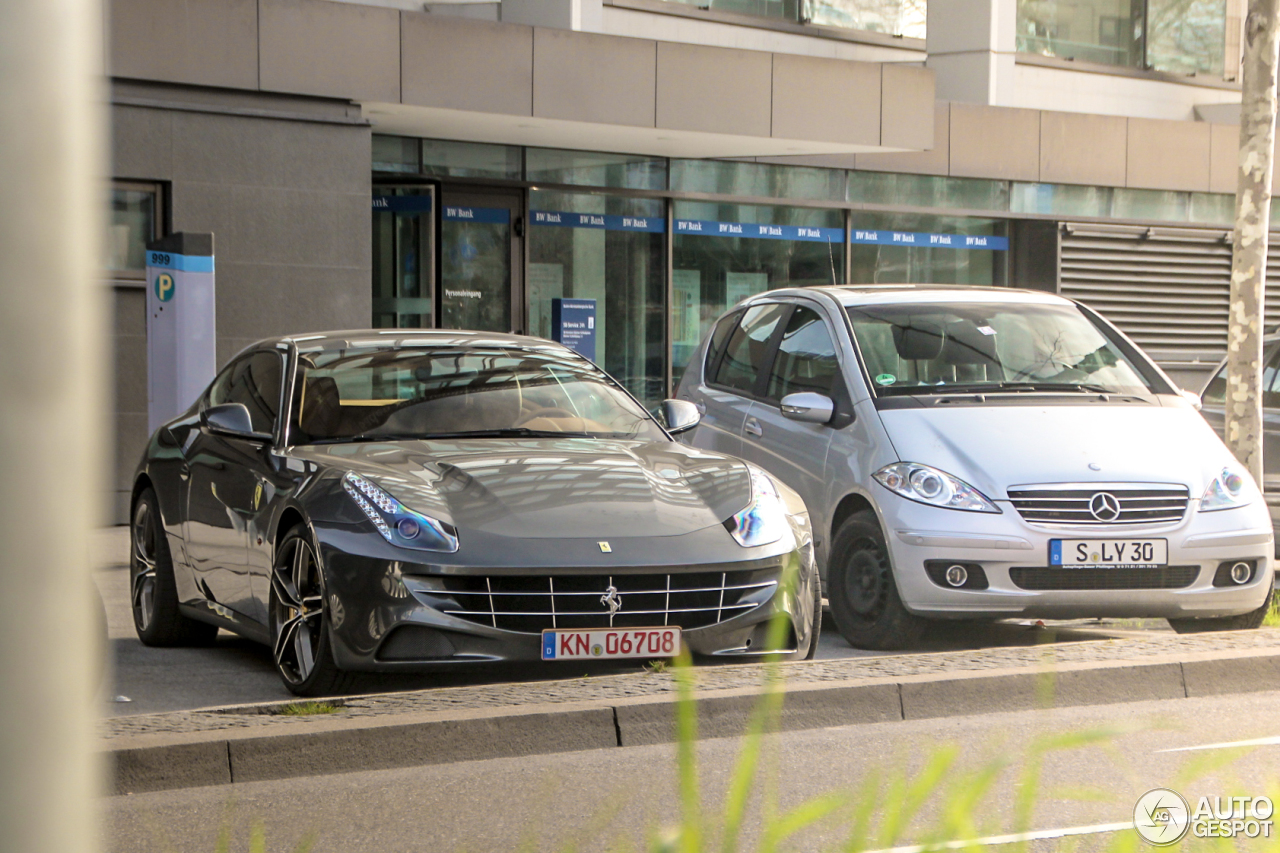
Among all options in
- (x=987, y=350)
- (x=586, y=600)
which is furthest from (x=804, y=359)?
(x=586, y=600)

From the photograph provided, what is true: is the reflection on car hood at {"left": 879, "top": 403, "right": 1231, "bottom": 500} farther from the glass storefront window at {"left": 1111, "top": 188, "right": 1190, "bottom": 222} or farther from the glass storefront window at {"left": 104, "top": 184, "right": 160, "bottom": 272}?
the glass storefront window at {"left": 1111, "top": 188, "right": 1190, "bottom": 222}

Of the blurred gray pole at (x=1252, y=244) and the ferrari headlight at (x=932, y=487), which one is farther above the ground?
the blurred gray pole at (x=1252, y=244)

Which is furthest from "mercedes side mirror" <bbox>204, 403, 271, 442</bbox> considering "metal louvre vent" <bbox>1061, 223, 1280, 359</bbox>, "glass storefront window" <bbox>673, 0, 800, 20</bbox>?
"metal louvre vent" <bbox>1061, 223, 1280, 359</bbox>

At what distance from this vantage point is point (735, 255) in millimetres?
20078

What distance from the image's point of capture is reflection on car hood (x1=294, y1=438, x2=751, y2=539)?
605cm

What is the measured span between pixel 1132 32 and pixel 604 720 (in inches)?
856

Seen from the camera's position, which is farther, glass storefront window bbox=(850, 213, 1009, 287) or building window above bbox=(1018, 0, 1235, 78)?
building window above bbox=(1018, 0, 1235, 78)

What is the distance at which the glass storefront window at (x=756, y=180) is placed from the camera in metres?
19.5

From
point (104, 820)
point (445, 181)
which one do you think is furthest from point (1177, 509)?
point (445, 181)

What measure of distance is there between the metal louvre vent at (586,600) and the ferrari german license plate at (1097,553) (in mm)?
1992

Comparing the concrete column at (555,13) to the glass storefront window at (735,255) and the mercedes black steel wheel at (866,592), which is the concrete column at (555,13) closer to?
the glass storefront window at (735,255)

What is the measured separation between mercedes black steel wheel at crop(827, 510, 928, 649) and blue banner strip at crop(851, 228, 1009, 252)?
43.8ft

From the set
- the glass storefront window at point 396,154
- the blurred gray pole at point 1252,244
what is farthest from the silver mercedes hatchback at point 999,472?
the glass storefront window at point 396,154

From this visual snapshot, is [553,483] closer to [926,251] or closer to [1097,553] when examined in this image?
[1097,553]
